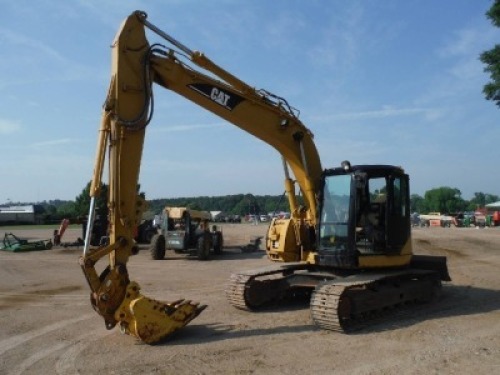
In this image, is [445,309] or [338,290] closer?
[338,290]

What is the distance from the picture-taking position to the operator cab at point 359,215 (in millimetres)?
9883

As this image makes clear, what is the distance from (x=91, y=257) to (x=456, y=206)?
451ft

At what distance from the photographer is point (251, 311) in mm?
10555

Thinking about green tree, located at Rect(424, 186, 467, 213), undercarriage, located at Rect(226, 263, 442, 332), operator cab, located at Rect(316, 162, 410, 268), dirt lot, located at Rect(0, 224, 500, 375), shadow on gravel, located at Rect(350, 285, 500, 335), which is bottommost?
dirt lot, located at Rect(0, 224, 500, 375)

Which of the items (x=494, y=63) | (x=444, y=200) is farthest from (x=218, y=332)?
(x=444, y=200)

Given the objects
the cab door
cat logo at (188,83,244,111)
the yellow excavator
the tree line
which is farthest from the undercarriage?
the tree line

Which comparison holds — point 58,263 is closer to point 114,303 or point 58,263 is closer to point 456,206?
point 114,303

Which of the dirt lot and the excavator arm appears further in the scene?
the excavator arm

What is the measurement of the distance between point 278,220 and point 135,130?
3773 millimetres

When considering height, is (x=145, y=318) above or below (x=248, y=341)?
above

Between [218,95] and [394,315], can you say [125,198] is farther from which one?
[394,315]

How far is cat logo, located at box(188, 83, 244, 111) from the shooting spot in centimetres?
967

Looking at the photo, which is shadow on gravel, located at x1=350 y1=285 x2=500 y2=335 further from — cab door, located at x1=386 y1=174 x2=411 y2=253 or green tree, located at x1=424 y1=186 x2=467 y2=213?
green tree, located at x1=424 y1=186 x2=467 y2=213

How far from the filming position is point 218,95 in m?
9.90
